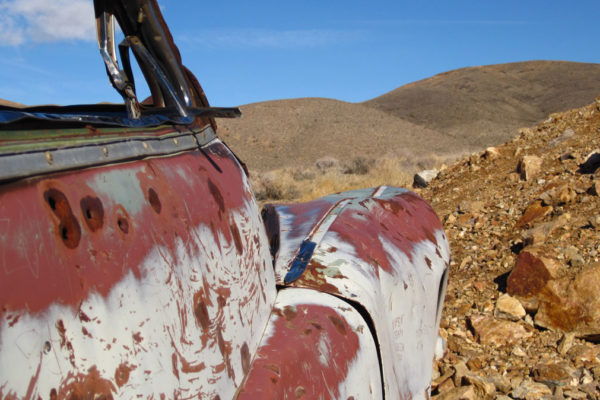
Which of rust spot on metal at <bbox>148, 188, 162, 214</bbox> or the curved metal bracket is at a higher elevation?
the curved metal bracket

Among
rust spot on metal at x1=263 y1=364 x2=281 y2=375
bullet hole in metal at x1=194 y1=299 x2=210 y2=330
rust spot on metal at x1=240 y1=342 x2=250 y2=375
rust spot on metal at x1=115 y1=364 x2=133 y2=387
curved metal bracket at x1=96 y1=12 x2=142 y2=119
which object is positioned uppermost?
curved metal bracket at x1=96 y1=12 x2=142 y2=119

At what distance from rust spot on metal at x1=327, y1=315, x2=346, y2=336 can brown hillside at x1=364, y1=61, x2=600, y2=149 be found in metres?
39.1

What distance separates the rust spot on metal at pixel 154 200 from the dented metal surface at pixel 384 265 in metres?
0.72

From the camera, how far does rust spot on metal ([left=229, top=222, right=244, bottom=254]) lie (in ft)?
5.25

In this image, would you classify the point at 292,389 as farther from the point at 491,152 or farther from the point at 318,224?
the point at 491,152

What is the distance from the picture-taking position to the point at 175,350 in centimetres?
120

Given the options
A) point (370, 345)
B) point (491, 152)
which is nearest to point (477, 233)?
point (491, 152)

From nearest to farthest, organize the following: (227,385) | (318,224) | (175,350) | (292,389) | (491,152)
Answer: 1. (175,350)
2. (227,385)
3. (292,389)
4. (318,224)
5. (491,152)

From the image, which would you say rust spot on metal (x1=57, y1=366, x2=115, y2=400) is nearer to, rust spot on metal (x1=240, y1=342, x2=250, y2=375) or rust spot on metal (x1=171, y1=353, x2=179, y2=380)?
rust spot on metal (x1=171, y1=353, x2=179, y2=380)

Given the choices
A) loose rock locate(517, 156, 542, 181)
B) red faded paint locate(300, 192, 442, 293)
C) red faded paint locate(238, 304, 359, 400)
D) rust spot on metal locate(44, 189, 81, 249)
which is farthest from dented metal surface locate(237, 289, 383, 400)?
loose rock locate(517, 156, 542, 181)

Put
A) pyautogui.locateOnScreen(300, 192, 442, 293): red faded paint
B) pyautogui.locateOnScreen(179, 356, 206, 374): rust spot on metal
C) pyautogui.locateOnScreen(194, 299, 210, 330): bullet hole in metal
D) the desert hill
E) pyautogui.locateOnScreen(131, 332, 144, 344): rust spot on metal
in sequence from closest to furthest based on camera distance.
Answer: pyautogui.locateOnScreen(131, 332, 144, 344): rust spot on metal → pyautogui.locateOnScreen(179, 356, 206, 374): rust spot on metal → pyautogui.locateOnScreen(194, 299, 210, 330): bullet hole in metal → pyautogui.locateOnScreen(300, 192, 442, 293): red faded paint → the desert hill

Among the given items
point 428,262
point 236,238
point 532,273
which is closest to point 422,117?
point 532,273

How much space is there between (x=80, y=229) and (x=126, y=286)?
14 centimetres

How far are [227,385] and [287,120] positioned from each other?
3712 centimetres
